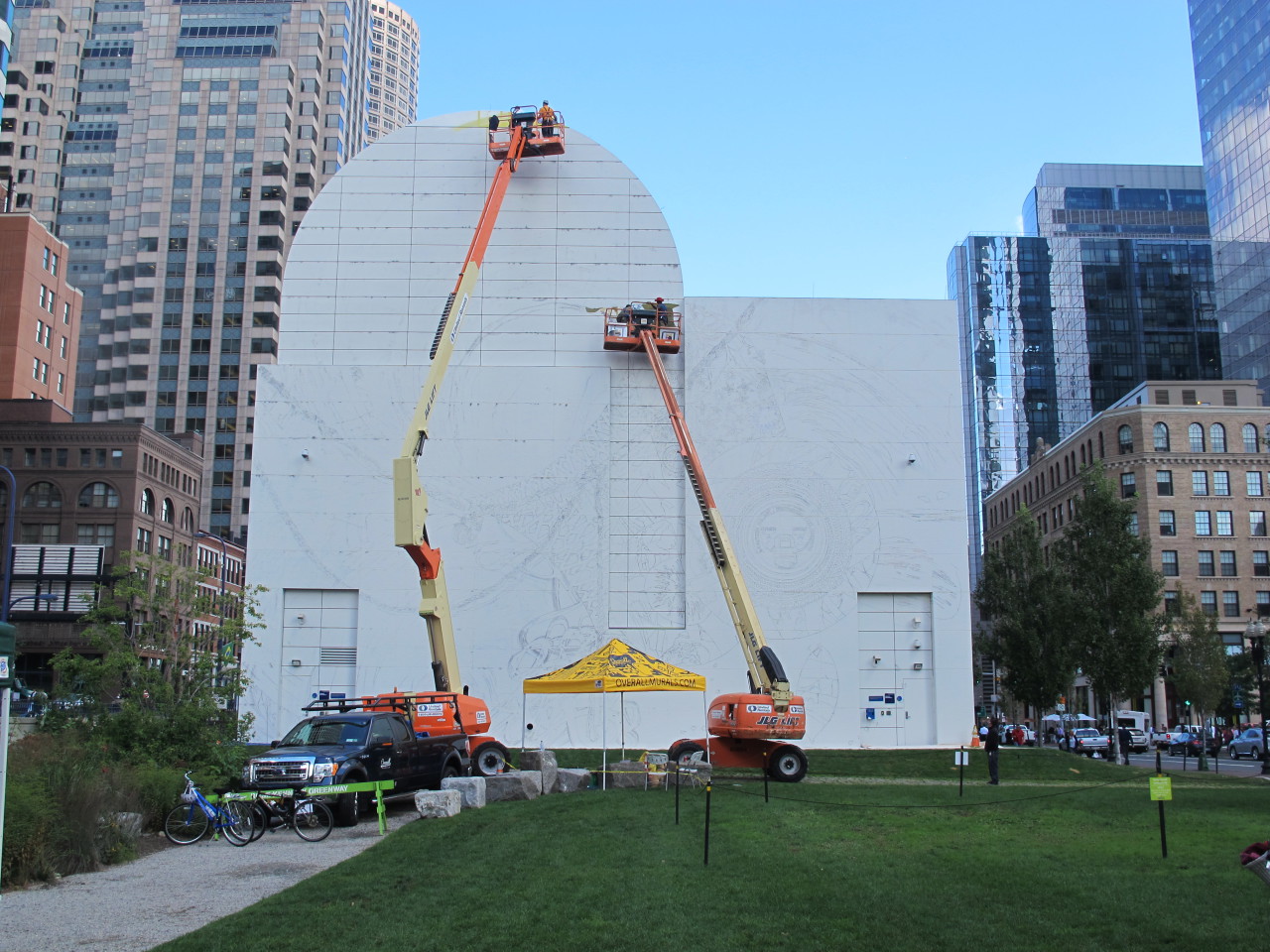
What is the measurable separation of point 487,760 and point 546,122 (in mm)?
23855

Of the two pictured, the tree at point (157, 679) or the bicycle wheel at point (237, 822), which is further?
the tree at point (157, 679)

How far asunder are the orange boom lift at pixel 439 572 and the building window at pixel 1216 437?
65.0m

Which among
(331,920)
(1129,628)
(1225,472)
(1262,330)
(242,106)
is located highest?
(242,106)

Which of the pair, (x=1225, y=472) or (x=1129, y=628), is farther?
(x=1225, y=472)

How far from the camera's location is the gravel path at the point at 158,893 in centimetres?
1076

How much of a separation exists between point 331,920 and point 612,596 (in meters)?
27.5

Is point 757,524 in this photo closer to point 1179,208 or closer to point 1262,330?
point 1262,330

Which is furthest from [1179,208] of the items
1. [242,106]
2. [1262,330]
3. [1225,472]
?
[242,106]

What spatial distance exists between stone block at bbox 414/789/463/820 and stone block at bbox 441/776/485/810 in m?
0.61

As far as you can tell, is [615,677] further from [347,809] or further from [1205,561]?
[1205,561]

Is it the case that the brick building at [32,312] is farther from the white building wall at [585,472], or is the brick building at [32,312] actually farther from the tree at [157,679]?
the tree at [157,679]

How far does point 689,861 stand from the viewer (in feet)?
45.9

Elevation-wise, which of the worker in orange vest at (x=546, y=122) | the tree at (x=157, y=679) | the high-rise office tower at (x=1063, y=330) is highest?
the high-rise office tower at (x=1063, y=330)

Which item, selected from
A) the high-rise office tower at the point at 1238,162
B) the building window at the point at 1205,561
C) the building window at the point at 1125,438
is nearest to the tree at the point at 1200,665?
the building window at the point at 1205,561
